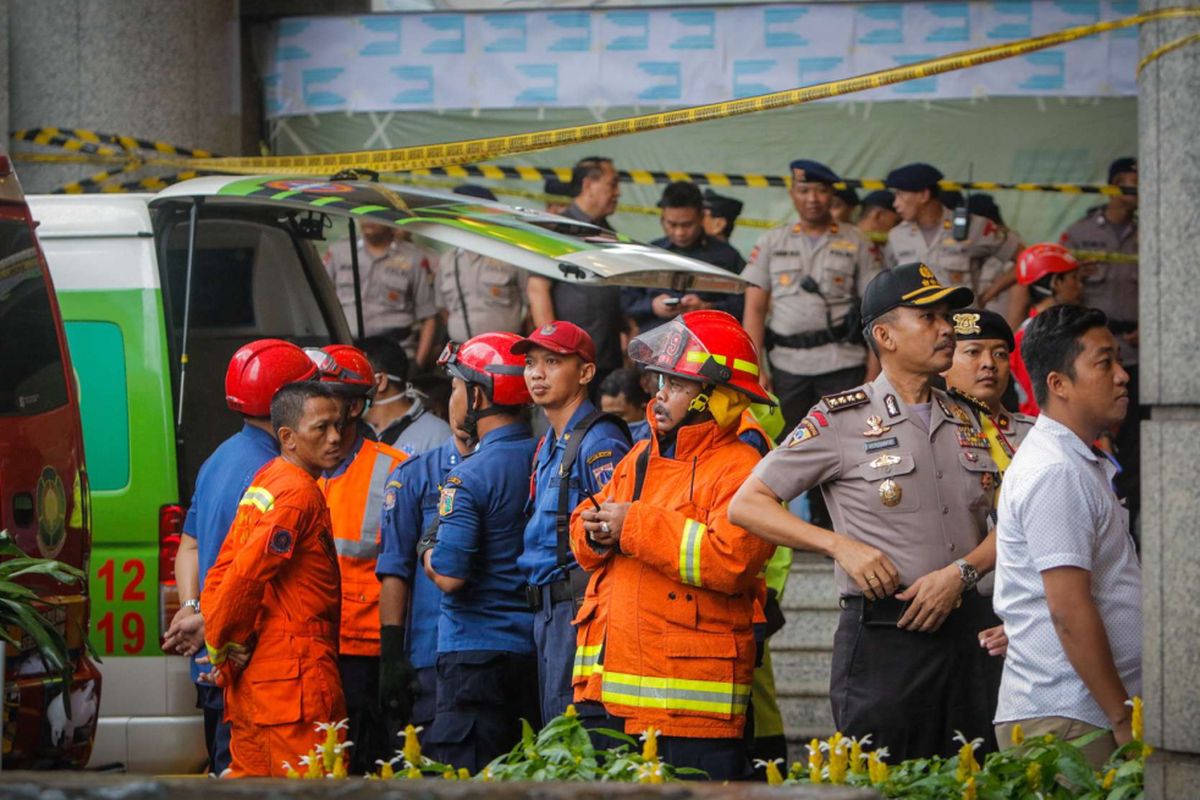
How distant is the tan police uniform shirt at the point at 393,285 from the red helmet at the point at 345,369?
13.9 feet

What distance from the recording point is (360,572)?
23.8ft

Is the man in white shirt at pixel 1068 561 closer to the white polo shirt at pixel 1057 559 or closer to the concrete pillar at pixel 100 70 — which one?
the white polo shirt at pixel 1057 559

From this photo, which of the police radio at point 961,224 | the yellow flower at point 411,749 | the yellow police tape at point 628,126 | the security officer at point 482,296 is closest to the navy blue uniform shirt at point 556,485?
the yellow flower at point 411,749

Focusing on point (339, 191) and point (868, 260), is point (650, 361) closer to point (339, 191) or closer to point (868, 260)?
point (339, 191)

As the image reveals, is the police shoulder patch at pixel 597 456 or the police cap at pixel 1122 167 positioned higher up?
the police cap at pixel 1122 167

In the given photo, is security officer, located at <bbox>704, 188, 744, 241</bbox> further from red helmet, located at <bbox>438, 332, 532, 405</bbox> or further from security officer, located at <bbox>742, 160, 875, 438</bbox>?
red helmet, located at <bbox>438, 332, 532, 405</bbox>

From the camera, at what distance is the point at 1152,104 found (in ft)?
12.3

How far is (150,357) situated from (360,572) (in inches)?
46.5

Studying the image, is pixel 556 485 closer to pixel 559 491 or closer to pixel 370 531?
pixel 559 491

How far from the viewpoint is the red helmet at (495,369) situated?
6660 millimetres

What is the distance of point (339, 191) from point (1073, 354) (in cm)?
396

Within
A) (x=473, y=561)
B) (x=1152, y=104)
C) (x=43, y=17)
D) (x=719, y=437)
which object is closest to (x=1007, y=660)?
(x=719, y=437)

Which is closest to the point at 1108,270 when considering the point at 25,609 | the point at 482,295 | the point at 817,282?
the point at 817,282

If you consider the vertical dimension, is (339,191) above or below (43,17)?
below
